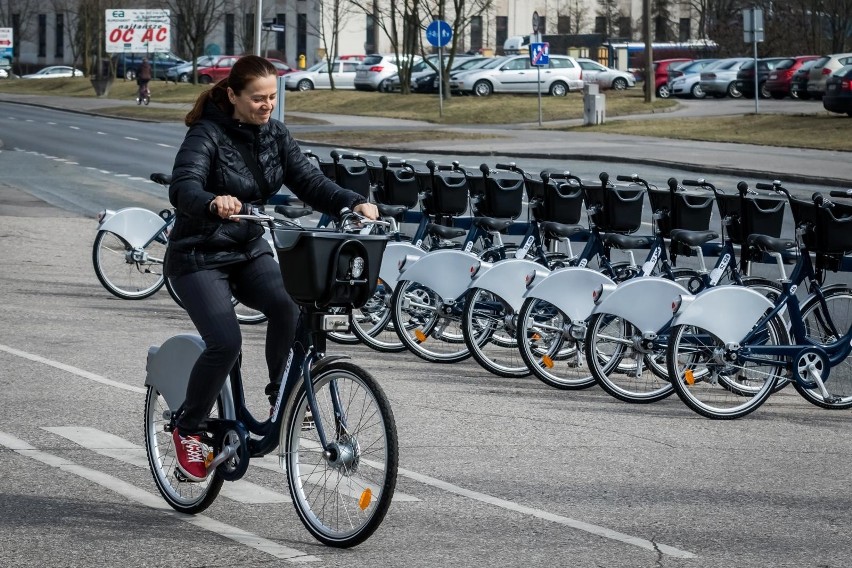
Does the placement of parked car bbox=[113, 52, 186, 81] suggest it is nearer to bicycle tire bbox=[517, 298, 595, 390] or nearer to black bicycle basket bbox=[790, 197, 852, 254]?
bicycle tire bbox=[517, 298, 595, 390]

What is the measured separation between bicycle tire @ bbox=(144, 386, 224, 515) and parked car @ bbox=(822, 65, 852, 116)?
1265 inches

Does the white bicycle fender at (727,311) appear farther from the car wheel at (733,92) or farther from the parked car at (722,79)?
the car wheel at (733,92)

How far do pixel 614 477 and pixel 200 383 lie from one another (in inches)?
79.7

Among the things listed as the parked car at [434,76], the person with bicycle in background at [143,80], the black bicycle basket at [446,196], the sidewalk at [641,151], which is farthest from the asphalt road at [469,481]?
the person with bicycle in background at [143,80]

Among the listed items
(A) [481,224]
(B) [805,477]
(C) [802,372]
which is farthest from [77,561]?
(A) [481,224]

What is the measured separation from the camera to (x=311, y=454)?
5.49m

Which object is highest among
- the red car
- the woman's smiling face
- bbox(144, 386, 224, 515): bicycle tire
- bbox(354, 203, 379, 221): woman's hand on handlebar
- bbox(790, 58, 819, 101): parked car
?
the red car

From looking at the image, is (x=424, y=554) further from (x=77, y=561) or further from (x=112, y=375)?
(x=112, y=375)

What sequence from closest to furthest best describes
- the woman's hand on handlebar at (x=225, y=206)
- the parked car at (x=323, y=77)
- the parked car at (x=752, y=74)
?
1. the woman's hand on handlebar at (x=225, y=206)
2. the parked car at (x=752, y=74)
3. the parked car at (x=323, y=77)

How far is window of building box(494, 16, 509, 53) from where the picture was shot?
97394mm

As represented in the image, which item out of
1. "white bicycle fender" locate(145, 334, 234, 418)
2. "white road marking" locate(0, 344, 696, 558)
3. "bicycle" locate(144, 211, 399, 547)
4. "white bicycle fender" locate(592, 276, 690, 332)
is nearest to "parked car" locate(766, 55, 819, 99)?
"white bicycle fender" locate(592, 276, 690, 332)

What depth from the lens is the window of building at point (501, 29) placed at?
97394 millimetres

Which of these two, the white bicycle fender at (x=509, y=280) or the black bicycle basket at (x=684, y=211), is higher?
the black bicycle basket at (x=684, y=211)

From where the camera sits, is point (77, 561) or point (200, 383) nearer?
point (77, 561)
